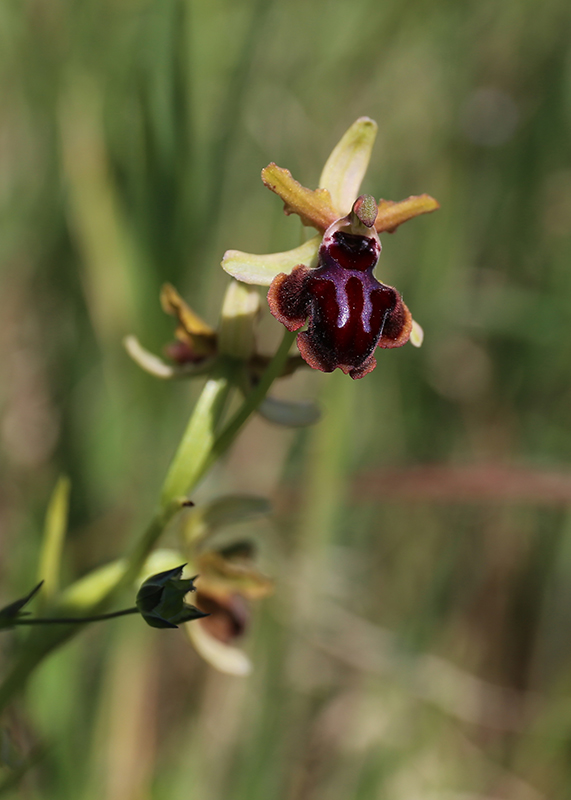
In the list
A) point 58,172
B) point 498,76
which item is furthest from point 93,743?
point 498,76

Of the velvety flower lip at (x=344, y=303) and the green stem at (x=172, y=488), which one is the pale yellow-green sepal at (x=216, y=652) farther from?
the velvety flower lip at (x=344, y=303)

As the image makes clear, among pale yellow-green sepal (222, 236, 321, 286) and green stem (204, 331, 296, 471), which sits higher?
pale yellow-green sepal (222, 236, 321, 286)

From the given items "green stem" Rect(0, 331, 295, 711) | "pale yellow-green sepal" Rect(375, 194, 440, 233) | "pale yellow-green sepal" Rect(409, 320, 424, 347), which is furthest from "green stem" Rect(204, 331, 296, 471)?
"pale yellow-green sepal" Rect(375, 194, 440, 233)

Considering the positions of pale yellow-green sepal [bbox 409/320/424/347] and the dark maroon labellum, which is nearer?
the dark maroon labellum

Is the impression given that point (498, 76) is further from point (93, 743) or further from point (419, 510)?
point (93, 743)

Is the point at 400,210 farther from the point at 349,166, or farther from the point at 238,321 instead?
Answer: the point at 238,321

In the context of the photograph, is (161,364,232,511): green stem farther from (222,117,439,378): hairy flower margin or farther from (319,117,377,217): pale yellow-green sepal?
(319,117,377,217): pale yellow-green sepal

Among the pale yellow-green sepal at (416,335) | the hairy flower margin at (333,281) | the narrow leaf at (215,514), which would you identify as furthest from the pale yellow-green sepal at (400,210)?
the narrow leaf at (215,514)

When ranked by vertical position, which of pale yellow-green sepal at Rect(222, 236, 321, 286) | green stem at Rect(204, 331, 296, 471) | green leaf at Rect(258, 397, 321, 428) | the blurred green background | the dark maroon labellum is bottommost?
the blurred green background
